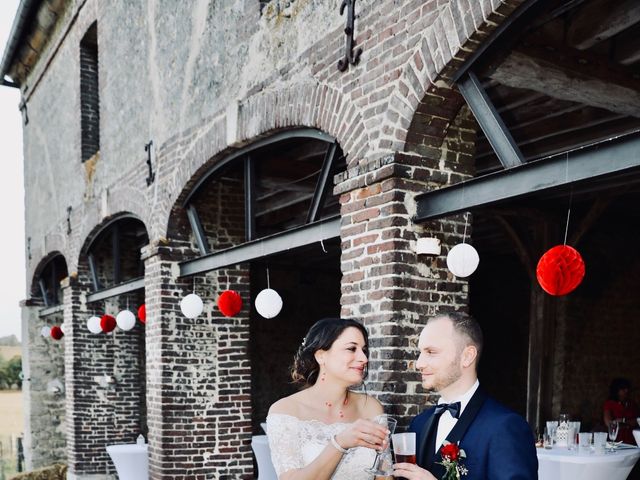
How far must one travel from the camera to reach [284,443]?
2.91 metres

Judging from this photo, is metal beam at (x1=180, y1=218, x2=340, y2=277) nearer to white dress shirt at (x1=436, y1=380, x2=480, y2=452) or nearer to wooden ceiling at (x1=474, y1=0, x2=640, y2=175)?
wooden ceiling at (x1=474, y1=0, x2=640, y2=175)

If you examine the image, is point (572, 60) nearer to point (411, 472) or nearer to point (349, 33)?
point (349, 33)

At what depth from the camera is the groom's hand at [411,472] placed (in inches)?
91.4

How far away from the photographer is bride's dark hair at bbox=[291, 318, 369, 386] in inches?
123

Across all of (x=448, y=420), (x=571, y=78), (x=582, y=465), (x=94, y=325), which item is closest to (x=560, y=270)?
(x=571, y=78)

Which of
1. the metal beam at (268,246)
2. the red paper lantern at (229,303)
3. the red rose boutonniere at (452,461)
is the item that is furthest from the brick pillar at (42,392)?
the red rose boutonniere at (452,461)

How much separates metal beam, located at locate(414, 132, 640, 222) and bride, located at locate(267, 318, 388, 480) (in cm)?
139

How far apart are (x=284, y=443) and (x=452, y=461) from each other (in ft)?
2.79

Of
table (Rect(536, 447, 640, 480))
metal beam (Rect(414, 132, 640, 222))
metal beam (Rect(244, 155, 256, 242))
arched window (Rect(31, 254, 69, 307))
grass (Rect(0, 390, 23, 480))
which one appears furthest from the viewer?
grass (Rect(0, 390, 23, 480))

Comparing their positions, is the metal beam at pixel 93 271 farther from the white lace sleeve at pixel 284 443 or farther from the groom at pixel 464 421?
the groom at pixel 464 421

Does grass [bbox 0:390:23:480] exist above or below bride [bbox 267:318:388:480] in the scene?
below

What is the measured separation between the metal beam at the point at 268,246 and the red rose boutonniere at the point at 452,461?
3.01 m

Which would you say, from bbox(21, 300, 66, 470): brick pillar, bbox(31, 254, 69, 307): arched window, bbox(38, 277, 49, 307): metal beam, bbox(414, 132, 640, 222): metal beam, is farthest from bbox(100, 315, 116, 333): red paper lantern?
bbox(414, 132, 640, 222): metal beam

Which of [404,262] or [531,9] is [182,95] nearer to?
[404,262]
